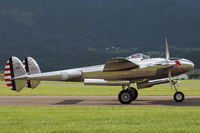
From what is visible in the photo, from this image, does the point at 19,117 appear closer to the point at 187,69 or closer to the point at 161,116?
the point at 161,116

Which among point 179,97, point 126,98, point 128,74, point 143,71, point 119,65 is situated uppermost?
point 119,65

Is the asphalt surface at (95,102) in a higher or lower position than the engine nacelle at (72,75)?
lower

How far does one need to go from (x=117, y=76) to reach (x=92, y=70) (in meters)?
1.84

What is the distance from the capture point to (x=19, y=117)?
15406 mm

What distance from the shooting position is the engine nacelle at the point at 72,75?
23891 mm

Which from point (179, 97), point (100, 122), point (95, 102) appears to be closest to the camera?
point (100, 122)

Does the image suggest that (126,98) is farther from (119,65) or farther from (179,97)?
(179,97)

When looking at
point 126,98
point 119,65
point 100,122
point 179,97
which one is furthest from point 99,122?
point 179,97

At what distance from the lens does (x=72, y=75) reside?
78.7ft

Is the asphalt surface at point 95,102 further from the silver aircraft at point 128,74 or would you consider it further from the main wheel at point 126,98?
the silver aircraft at point 128,74

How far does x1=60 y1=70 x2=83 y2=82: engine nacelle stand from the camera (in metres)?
23.9

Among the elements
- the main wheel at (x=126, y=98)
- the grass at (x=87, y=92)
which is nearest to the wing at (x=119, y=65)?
the main wheel at (x=126, y=98)

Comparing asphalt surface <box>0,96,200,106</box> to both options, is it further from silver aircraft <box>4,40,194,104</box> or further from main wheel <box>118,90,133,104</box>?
silver aircraft <box>4,40,194,104</box>

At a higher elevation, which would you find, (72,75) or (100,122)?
(72,75)
